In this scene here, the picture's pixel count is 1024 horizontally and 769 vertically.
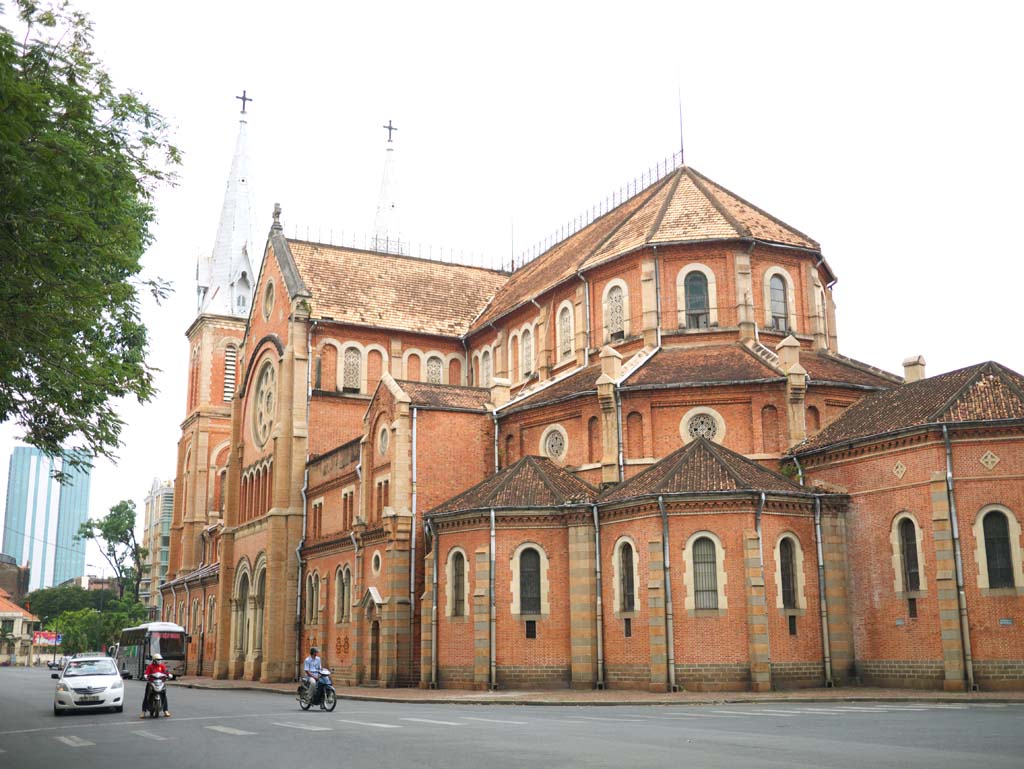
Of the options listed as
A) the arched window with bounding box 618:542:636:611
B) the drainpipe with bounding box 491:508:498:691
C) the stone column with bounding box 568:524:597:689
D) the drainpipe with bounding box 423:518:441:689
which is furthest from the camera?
the drainpipe with bounding box 423:518:441:689

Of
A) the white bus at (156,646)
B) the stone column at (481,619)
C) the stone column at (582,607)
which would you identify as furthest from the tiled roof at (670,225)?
the white bus at (156,646)

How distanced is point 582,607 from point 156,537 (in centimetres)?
11196

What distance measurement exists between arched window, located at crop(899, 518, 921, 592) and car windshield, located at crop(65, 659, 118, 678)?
2233cm

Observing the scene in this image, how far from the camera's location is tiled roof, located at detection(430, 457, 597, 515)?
114ft

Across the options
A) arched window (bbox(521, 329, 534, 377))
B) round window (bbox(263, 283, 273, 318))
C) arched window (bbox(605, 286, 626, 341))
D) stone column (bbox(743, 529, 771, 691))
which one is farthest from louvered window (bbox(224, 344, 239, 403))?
stone column (bbox(743, 529, 771, 691))

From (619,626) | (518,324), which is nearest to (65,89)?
(619,626)

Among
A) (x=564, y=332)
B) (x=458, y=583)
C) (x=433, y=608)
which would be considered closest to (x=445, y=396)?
(x=564, y=332)

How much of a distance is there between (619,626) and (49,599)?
112541 millimetres

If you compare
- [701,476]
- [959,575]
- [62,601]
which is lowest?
[959,575]

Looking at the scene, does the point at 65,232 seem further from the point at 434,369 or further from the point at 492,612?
the point at 434,369

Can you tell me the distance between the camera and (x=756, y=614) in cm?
3027

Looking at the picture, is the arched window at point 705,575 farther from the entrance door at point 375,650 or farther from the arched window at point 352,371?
the arched window at point 352,371

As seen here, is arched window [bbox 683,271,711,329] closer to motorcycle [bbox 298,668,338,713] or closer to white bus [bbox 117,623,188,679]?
motorcycle [bbox 298,668,338,713]

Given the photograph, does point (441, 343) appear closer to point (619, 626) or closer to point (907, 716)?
point (619, 626)
